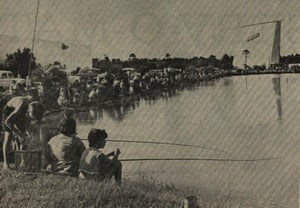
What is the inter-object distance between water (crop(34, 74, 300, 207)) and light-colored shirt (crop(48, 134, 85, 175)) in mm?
364

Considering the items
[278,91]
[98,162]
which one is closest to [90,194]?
[98,162]

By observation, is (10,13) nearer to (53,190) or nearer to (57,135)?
(57,135)

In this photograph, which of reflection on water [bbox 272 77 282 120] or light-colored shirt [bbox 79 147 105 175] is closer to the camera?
reflection on water [bbox 272 77 282 120]

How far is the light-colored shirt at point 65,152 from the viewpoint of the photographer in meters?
2.29

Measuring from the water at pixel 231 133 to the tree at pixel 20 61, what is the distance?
0.73 meters

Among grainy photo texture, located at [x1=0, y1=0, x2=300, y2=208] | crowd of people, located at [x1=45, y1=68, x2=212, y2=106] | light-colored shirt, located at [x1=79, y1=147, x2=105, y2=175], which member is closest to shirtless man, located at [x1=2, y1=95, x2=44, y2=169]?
grainy photo texture, located at [x1=0, y1=0, x2=300, y2=208]

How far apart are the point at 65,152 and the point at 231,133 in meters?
0.93

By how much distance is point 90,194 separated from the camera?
2.16 meters

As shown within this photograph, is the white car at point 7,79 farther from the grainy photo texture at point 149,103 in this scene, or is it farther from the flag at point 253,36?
the flag at point 253,36

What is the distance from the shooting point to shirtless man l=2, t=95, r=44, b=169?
241 cm

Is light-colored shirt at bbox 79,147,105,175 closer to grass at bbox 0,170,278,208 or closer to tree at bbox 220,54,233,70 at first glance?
grass at bbox 0,170,278,208

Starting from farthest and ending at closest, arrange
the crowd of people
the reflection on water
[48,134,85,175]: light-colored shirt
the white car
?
the white car < [48,134,85,175]: light-colored shirt < the crowd of people < the reflection on water

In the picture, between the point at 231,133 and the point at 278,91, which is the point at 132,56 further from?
the point at 278,91

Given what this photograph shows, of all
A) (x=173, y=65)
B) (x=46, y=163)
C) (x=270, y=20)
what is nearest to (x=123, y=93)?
(x=173, y=65)
